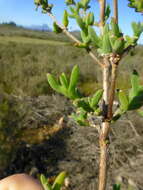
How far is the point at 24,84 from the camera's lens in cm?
794

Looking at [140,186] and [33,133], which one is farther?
[33,133]

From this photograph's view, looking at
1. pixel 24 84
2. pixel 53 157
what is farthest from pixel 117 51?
pixel 24 84

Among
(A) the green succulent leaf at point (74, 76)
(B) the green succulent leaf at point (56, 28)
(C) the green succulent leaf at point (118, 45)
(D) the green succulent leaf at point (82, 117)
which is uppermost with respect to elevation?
(B) the green succulent leaf at point (56, 28)

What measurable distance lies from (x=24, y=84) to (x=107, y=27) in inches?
293

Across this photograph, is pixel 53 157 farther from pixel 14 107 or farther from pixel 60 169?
pixel 14 107

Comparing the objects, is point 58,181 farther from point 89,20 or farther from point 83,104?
point 89,20

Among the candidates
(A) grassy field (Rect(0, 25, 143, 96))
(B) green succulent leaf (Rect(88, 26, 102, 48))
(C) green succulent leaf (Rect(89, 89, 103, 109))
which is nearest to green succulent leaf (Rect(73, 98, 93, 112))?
(C) green succulent leaf (Rect(89, 89, 103, 109))

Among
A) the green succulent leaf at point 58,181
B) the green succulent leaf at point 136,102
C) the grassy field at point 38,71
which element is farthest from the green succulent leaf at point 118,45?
the grassy field at point 38,71

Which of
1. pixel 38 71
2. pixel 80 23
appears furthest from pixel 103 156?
pixel 38 71

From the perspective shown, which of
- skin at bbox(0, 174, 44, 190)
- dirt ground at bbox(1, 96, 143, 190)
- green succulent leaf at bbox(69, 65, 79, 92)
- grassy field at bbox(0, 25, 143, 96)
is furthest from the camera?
grassy field at bbox(0, 25, 143, 96)

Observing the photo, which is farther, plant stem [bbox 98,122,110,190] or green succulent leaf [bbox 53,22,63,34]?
green succulent leaf [bbox 53,22,63,34]

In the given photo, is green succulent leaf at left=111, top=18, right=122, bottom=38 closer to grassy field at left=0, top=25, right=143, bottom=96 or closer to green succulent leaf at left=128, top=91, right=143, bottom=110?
green succulent leaf at left=128, top=91, right=143, bottom=110

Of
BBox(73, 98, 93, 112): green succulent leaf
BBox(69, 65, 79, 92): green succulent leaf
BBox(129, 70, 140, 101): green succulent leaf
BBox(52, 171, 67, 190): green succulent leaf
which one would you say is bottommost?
BBox(52, 171, 67, 190): green succulent leaf

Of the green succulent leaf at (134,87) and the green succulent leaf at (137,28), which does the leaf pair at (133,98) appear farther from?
the green succulent leaf at (137,28)
